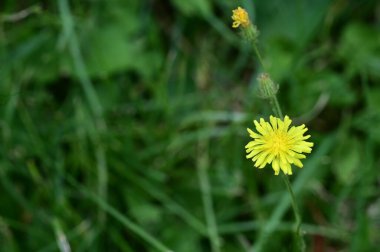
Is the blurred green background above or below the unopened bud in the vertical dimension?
above

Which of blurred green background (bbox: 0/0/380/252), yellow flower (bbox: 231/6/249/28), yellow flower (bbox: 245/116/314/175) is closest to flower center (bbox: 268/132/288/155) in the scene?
→ yellow flower (bbox: 245/116/314/175)

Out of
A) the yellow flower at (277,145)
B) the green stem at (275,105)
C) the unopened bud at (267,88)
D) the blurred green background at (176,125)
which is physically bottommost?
the yellow flower at (277,145)

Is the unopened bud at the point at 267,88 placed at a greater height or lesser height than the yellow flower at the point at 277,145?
greater

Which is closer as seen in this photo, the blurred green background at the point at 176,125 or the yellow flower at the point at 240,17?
the yellow flower at the point at 240,17

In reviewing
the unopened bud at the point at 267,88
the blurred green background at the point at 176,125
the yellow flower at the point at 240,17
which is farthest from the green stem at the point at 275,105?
the blurred green background at the point at 176,125

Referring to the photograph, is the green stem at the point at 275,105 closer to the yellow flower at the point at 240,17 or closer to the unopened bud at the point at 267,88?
the unopened bud at the point at 267,88

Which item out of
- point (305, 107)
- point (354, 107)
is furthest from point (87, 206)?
point (354, 107)

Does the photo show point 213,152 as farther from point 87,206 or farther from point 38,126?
point 38,126

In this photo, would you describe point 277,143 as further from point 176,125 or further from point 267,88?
point 176,125

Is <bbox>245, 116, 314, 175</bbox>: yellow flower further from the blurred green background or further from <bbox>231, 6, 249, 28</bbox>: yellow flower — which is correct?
the blurred green background
